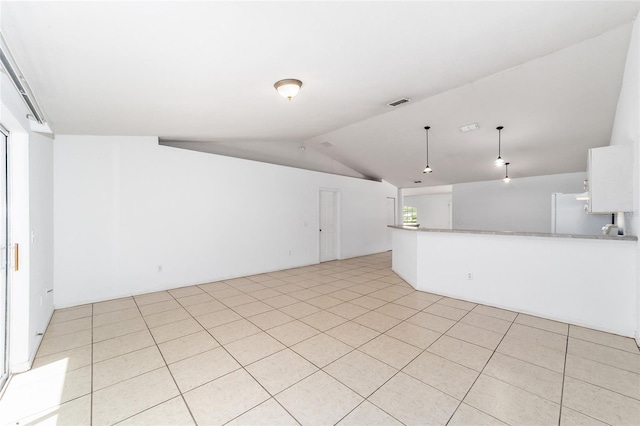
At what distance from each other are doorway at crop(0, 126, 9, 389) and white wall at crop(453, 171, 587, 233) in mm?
9661

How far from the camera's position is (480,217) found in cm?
816

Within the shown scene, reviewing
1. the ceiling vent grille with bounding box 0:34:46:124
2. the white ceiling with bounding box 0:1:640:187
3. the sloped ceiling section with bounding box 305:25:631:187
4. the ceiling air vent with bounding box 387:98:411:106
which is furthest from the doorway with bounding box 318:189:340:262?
the ceiling vent grille with bounding box 0:34:46:124

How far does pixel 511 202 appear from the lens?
A: 298 inches

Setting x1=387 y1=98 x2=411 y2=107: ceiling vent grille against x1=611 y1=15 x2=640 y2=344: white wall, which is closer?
x1=611 y1=15 x2=640 y2=344: white wall

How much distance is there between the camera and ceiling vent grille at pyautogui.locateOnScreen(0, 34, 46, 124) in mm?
1799

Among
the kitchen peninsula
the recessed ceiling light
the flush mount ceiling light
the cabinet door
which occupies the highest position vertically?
the recessed ceiling light

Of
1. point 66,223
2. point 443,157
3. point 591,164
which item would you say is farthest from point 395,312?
point 66,223

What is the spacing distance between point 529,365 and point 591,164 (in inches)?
88.7

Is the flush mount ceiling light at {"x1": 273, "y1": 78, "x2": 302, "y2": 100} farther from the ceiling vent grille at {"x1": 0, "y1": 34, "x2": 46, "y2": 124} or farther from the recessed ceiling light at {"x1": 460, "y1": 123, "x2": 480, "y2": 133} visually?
the recessed ceiling light at {"x1": 460, "y1": 123, "x2": 480, "y2": 133}

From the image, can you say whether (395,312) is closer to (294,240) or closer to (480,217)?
(294,240)

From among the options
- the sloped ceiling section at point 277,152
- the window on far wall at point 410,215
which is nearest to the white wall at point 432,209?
the window on far wall at point 410,215

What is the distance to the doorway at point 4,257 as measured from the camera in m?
2.26

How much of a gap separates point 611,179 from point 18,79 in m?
5.57

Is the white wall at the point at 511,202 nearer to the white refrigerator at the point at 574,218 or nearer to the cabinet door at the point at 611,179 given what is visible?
the white refrigerator at the point at 574,218
